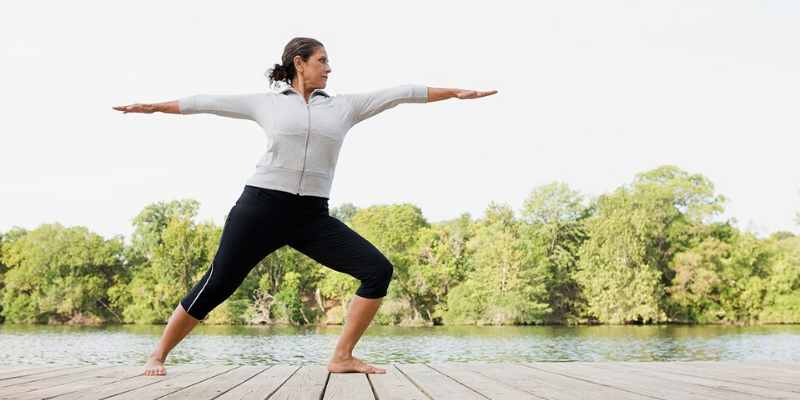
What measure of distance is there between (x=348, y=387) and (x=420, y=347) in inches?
790

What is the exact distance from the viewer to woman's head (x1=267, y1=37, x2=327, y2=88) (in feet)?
13.5

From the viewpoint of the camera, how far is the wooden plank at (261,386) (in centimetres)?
290

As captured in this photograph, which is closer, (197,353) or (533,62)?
(197,353)

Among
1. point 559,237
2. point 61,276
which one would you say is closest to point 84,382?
point 559,237

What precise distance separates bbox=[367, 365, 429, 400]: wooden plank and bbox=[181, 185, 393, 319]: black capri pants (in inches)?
20.3

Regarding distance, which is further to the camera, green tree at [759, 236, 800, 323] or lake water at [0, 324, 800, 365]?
green tree at [759, 236, 800, 323]

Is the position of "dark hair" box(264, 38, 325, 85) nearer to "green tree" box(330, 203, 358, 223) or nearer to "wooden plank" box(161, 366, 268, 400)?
"wooden plank" box(161, 366, 268, 400)

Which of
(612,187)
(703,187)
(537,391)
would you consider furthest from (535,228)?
(537,391)

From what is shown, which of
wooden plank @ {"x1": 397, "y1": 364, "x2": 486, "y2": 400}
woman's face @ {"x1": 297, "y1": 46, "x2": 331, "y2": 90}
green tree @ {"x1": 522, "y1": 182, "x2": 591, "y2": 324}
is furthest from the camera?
green tree @ {"x1": 522, "y1": 182, "x2": 591, "y2": 324}

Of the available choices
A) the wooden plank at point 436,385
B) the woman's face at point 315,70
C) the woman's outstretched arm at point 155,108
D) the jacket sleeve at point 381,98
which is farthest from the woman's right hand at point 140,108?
the wooden plank at point 436,385

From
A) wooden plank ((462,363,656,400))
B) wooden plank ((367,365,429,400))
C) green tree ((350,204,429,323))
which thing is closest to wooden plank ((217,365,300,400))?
wooden plank ((367,365,429,400))

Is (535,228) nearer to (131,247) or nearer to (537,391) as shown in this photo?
(131,247)

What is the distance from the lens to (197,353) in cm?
2075

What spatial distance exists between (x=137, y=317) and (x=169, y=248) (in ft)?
13.5
